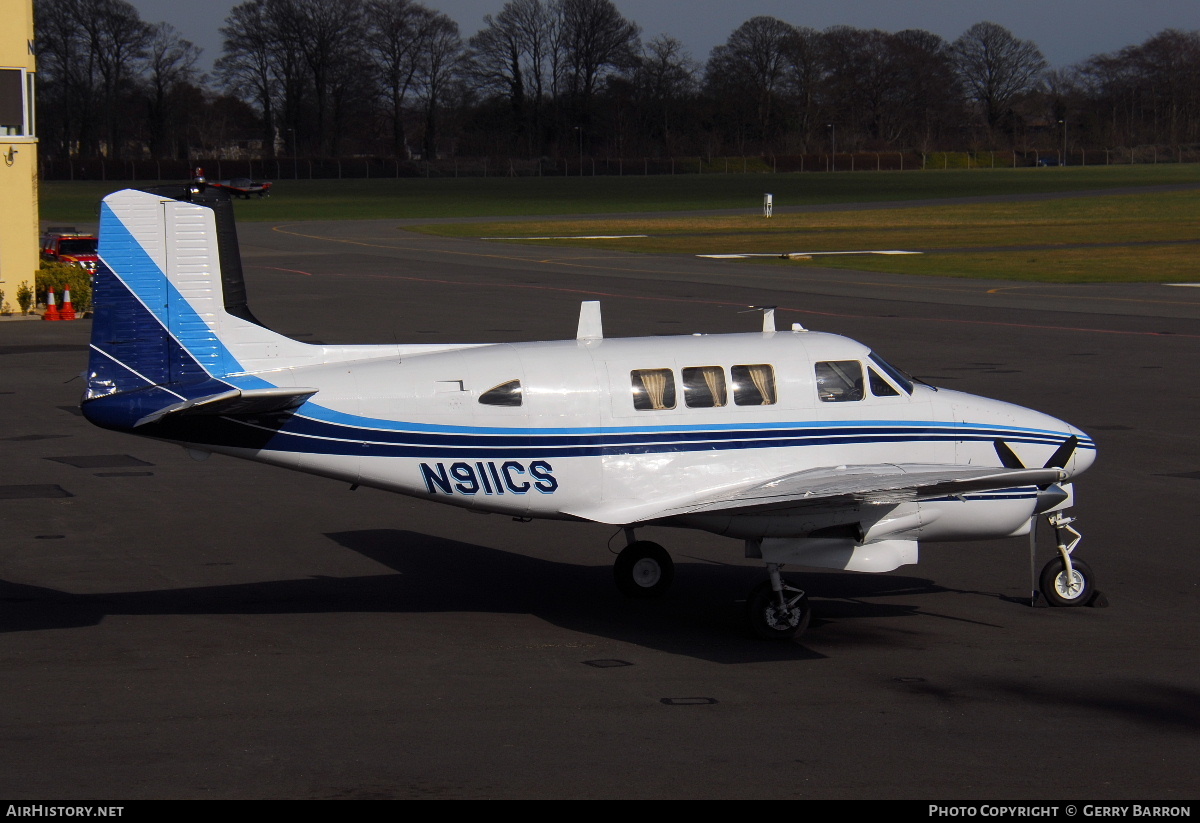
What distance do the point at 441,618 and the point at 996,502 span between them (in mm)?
4751

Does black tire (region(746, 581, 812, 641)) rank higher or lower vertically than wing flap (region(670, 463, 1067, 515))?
lower

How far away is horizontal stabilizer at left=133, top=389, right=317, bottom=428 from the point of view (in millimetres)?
10406

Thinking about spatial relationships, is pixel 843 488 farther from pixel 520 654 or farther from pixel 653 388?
pixel 520 654

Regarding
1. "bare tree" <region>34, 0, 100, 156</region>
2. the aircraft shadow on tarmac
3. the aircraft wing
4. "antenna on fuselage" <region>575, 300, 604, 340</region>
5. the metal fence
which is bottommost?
the aircraft shadow on tarmac

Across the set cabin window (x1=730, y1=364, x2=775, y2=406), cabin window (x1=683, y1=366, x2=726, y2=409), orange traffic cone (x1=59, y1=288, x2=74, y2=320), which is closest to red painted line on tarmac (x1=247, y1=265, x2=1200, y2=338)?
orange traffic cone (x1=59, y1=288, x2=74, y2=320)

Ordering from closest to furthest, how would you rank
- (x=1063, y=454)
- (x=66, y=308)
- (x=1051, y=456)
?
1. (x=1063, y=454)
2. (x=1051, y=456)
3. (x=66, y=308)

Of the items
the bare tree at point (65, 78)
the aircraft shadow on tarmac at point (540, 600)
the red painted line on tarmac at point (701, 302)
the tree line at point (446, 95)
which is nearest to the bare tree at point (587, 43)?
the tree line at point (446, 95)

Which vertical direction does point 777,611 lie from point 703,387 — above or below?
below

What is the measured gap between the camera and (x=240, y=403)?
34.6 ft

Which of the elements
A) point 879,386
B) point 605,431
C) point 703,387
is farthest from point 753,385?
point 605,431

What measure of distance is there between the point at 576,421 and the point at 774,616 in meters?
2.26

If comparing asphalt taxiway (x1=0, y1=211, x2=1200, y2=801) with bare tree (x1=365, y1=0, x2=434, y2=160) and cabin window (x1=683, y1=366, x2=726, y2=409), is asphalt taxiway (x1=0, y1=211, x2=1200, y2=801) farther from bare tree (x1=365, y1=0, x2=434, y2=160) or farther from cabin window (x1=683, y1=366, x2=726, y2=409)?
bare tree (x1=365, y1=0, x2=434, y2=160)

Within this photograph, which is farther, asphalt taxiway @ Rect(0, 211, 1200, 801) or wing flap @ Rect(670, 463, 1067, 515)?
wing flap @ Rect(670, 463, 1067, 515)

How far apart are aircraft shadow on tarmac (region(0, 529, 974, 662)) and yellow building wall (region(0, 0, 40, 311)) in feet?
90.1
